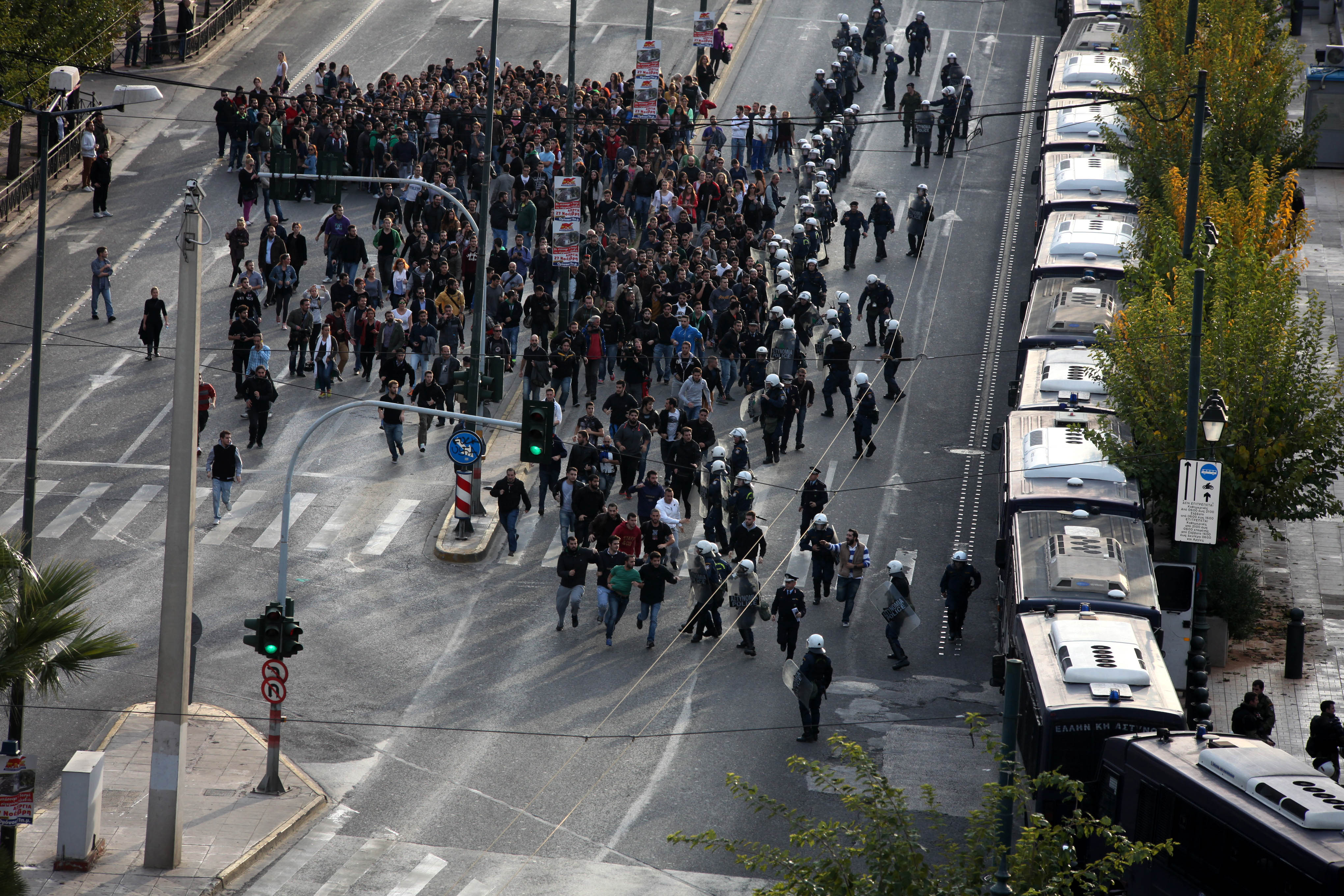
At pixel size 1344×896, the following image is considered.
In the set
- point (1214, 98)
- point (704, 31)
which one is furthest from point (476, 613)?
point (704, 31)

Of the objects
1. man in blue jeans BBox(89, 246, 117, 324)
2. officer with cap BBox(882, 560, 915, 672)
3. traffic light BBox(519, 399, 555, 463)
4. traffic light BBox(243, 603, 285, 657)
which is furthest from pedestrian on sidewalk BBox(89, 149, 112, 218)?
officer with cap BBox(882, 560, 915, 672)

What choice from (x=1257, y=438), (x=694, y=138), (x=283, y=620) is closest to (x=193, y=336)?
(x=283, y=620)

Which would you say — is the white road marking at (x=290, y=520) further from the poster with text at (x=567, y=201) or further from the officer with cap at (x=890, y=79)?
the officer with cap at (x=890, y=79)

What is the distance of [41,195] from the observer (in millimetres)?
25438

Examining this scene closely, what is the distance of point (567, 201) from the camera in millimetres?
33844

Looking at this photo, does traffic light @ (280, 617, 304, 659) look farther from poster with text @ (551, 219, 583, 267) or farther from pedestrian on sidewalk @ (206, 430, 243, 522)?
poster with text @ (551, 219, 583, 267)

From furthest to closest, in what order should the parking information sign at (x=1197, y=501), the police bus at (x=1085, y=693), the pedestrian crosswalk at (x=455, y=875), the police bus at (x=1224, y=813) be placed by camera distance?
the parking information sign at (x=1197, y=501)
the pedestrian crosswalk at (x=455, y=875)
the police bus at (x=1085, y=693)
the police bus at (x=1224, y=813)

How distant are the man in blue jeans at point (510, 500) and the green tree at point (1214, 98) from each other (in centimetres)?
1272

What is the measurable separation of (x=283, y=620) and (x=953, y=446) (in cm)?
1470

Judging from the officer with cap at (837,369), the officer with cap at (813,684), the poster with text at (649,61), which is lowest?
the officer with cap at (813,684)

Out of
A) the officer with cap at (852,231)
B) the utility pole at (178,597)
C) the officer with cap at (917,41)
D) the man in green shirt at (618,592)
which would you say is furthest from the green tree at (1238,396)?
the officer with cap at (917,41)

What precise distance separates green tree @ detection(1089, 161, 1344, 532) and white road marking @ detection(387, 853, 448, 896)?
10.8 metres

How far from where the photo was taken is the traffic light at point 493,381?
2992cm

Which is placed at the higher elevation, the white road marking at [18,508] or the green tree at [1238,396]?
the green tree at [1238,396]
